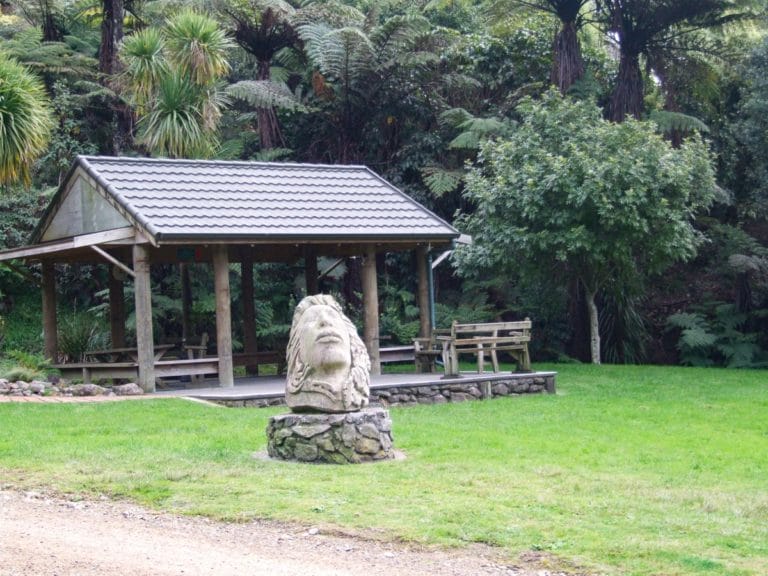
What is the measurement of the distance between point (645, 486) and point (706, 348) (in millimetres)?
16517

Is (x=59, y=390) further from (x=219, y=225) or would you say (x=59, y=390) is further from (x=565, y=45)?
(x=565, y=45)

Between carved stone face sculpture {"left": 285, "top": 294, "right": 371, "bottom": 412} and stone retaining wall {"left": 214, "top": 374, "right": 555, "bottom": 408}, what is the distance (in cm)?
459

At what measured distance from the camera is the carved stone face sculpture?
10.0 m

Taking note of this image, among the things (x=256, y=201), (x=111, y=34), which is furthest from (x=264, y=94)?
(x=256, y=201)

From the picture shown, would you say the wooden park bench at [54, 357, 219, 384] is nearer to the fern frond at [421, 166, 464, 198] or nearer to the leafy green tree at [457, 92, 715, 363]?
the leafy green tree at [457, 92, 715, 363]

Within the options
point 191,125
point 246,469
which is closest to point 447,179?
point 191,125

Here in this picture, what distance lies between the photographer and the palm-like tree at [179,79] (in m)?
19.8

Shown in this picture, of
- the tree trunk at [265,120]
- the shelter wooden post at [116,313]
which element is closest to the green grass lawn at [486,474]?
the shelter wooden post at [116,313]

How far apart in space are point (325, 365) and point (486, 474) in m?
1.94

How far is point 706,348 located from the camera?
24375mm

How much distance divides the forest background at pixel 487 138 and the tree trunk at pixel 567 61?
0.05m

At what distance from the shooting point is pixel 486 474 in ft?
30.2

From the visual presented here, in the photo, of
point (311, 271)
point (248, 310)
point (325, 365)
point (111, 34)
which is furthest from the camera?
point (111, 34)

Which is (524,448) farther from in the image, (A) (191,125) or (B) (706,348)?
(B) (706,348)
